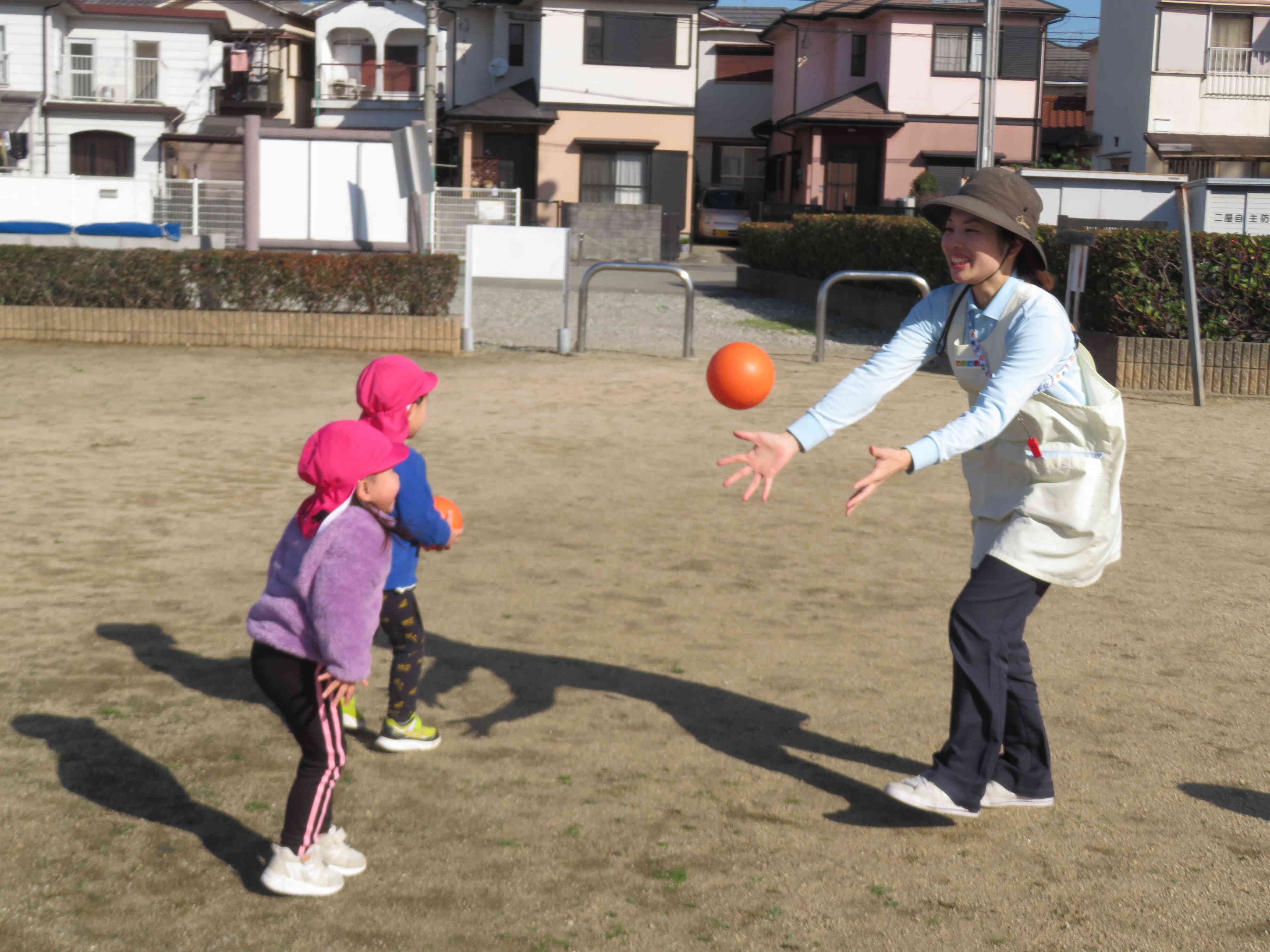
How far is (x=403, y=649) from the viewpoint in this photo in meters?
4.20

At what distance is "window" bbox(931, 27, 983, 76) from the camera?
38.4 meters

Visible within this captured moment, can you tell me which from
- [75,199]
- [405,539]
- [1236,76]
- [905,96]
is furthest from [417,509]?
[905,96]

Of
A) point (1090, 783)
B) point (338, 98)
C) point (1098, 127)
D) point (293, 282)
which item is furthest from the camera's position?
point (338, 98)

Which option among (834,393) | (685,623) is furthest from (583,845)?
(685,623)

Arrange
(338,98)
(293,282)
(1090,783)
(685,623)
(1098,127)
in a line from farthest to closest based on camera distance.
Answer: (338,98) < (1098,127) < (293,282) < (685,623) < (1090,783)

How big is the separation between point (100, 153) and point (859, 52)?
76.7ft

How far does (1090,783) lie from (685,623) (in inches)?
76.5

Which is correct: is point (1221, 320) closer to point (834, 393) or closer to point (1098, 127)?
point (834, 393)

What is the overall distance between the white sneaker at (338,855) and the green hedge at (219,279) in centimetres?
1072

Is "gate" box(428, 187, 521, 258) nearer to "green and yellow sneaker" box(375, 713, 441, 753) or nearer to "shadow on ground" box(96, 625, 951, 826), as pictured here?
"shadow on ground" box(96, 625, 951, 826)

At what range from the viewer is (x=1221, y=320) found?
1280 centimetres

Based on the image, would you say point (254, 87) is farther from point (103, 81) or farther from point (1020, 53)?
point (1020, 53)

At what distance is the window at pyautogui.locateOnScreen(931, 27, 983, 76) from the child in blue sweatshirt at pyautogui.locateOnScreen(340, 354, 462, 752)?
37.7 metres

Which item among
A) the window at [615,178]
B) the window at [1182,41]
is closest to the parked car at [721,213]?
the window at [615,178]
